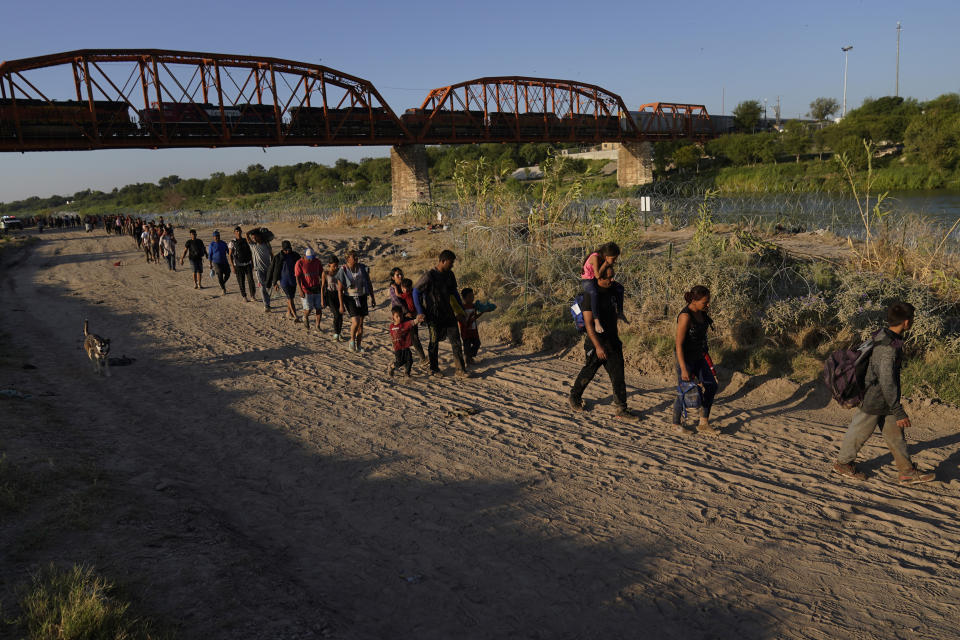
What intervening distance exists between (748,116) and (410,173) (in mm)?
64505

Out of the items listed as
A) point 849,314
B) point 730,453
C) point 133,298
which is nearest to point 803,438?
point 730,453

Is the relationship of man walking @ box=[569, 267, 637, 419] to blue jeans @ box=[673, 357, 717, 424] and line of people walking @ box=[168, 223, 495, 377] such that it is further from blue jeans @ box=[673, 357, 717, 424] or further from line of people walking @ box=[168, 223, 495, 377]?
line of people walking @ box=[168, 223, 495, 377]

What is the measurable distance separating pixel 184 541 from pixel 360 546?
1176 millimetres

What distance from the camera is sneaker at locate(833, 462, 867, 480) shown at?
5152 mm

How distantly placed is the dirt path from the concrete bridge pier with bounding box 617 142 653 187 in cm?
5960

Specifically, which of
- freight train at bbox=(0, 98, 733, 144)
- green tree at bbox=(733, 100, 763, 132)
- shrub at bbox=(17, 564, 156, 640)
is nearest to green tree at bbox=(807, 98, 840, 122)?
green tree at bbox=(733, 100, 763, 132)

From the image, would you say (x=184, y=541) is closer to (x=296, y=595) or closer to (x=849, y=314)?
(x=296, y=595)

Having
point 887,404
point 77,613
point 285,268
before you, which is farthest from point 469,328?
point 77,613

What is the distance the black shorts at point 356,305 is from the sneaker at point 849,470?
6.75m

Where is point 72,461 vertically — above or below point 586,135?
below

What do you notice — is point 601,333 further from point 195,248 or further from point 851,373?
point 195,248

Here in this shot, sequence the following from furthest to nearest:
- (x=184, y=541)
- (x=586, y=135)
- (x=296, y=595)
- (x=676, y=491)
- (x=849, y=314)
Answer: (x=586, y=135) < (x=849, y=314) < (x=676, y=491) < (x=184, y=541) < (x=296, y=595)

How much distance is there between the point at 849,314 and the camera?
8266 mm

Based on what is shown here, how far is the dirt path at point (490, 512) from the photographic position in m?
3.57
